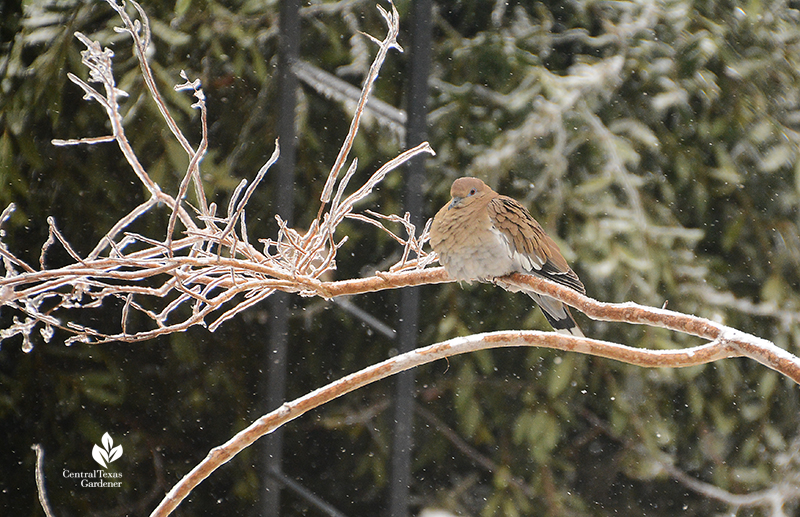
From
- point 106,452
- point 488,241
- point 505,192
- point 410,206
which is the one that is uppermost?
point 488,241

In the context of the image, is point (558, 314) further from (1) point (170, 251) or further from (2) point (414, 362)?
(1) point (170, 251)

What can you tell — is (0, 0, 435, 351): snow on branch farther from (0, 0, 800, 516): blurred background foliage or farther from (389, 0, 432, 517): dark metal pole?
(0, 0, 800, 516): blurred background foliage

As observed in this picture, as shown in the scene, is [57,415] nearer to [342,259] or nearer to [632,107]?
[342,259]

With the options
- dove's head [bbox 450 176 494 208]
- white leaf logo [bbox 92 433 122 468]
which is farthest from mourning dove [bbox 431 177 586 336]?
white leaf logo [bbox 92 433 122 468]

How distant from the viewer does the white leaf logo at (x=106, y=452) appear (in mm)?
1395

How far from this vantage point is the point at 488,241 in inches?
23.1

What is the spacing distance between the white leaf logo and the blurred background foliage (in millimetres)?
18

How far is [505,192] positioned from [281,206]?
1.71ft

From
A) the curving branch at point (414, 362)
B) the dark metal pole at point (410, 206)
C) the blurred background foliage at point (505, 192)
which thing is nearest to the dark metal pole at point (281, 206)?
the blurred background foliage at point (505, 192)

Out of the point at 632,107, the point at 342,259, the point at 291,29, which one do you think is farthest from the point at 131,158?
the point at 632,107

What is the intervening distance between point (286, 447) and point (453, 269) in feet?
3.34

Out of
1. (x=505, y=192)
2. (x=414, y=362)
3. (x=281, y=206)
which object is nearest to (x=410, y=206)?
(x=281, y=206)

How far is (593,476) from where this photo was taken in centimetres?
152

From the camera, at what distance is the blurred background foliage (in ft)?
4.50
